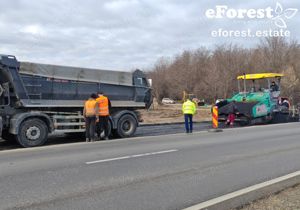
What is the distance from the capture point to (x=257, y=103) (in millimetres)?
20172

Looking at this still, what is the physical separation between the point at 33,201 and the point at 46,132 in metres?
6.65

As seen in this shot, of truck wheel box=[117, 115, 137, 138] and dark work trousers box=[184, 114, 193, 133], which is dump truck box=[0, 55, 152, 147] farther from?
dark work trousers box=[184, 114, 193, 133]

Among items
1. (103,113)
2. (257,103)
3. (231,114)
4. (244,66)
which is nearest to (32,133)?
(103,113)

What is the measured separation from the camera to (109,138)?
570 inches

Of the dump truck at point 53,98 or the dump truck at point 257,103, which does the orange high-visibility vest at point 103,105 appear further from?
the dump truck at point 257,103

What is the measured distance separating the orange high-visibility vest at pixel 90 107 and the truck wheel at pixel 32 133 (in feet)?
4.60

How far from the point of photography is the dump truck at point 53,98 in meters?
11.8

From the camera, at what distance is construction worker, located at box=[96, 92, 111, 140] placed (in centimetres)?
1318

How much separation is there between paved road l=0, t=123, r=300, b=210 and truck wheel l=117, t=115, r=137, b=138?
1.84 m

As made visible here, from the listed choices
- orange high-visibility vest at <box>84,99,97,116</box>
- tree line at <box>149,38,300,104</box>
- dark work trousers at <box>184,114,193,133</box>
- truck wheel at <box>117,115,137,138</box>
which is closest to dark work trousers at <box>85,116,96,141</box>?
orange high-visibility vest at <box>84,99,97,116</box>

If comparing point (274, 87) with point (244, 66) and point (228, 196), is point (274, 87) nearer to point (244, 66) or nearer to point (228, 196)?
point (228, 196)

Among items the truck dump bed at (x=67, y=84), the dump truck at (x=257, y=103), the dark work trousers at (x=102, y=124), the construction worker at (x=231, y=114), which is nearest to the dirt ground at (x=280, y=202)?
the dark work trousers at (x=102, y=124)

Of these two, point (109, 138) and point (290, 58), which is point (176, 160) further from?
point (290, 58)

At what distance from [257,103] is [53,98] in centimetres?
1130
